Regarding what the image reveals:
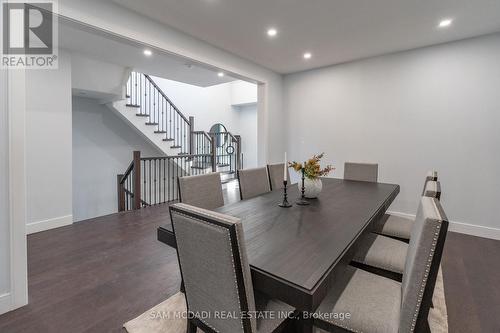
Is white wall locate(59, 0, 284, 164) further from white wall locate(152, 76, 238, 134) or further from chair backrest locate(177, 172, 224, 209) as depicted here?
white wall locate(152, 76, 238, 134)

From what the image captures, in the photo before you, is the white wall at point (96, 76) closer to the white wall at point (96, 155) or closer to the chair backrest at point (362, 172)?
the white wall at point (96, 155)

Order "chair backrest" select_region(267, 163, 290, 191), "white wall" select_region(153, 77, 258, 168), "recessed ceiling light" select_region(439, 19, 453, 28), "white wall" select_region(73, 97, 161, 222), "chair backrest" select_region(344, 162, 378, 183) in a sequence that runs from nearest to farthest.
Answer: "recessed ceiling light" select_region(439, 19, 453, 28), "chair backrest" select_region(267, 163, 290, 191), "chair backrest" select_region(344, 162, 378, 183), "white wall" select_region(73, 97, 161, 222), "white wall" select_region(153, 77, 258, 168)

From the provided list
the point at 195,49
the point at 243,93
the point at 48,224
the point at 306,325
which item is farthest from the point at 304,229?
the point at 243,93

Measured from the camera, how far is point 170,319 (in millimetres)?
1710

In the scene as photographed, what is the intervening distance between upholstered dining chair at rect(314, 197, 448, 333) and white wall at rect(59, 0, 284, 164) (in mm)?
3031

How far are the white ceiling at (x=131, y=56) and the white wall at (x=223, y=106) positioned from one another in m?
1.66

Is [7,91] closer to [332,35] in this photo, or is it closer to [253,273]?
[253,273]

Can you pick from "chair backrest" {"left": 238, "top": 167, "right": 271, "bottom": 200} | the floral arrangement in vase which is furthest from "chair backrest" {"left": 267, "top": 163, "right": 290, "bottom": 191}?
the floral arrangement in vase

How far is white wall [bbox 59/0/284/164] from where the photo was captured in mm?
2357

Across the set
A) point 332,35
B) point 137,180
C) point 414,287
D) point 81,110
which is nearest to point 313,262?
point 414,287

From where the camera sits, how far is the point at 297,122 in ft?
16.3

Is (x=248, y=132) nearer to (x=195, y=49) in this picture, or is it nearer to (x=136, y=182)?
(x=136, y=182)

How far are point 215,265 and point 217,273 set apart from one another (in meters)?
0.04

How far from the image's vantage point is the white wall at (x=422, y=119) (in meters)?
3.23
